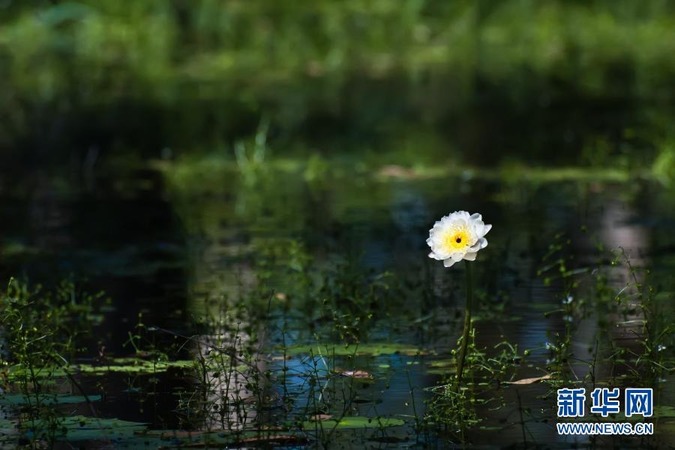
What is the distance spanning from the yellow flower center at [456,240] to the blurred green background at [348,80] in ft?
20.8

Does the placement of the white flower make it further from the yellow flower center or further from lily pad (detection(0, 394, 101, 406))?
lily pad (detection(0, 394, 101, 406))

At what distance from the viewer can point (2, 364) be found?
5.73m

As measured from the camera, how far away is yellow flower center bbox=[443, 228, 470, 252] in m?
5.18

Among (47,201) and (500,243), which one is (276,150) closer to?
(47,201)

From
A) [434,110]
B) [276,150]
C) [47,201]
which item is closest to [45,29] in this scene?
[434,110]

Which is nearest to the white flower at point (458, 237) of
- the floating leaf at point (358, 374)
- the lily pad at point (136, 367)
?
the floating leaf at point (358, 374)

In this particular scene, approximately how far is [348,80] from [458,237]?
1504cm

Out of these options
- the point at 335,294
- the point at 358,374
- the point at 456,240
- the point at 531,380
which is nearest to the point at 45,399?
the point at 358,374

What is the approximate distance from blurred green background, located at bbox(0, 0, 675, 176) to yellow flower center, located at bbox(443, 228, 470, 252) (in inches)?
250

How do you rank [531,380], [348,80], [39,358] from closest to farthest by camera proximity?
[531,380] → [39,358] → [348,80]

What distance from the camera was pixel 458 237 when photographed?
5.19 m

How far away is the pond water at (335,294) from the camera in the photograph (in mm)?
5191

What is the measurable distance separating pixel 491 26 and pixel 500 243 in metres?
16.7

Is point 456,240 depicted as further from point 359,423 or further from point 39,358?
point 39,358
